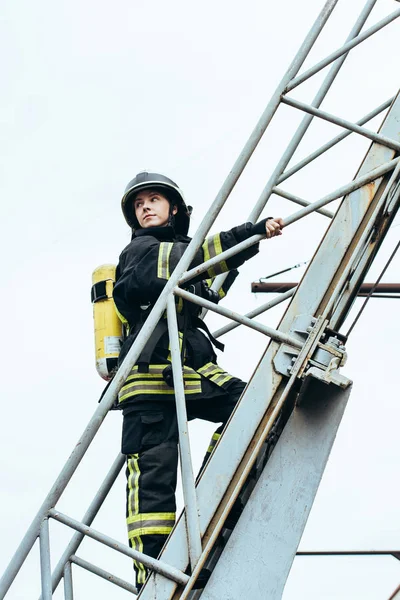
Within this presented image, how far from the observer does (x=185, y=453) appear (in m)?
4.86

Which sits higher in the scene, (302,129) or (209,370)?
(302,129)

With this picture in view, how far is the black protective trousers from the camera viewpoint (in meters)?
5.11

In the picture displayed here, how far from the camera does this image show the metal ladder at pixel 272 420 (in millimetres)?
4758

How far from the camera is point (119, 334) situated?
19.5 ft

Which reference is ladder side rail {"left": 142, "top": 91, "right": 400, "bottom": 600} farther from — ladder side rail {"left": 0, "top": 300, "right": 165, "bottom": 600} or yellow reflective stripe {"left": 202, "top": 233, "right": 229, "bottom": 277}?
ladder side rail {"left": 0, "top": 300, "right": 165, "bottom": 600}

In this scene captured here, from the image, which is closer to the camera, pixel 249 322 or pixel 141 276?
pixel 249 322

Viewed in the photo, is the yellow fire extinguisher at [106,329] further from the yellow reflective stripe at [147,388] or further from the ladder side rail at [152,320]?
the ladder side rail at [152,320]

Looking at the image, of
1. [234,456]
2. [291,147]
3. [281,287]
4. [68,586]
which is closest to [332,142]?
[291,147]

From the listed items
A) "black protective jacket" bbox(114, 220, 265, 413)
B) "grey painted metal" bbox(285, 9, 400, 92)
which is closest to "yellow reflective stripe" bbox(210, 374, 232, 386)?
"black protective jacket" bbox(114, 220, 265, 413)

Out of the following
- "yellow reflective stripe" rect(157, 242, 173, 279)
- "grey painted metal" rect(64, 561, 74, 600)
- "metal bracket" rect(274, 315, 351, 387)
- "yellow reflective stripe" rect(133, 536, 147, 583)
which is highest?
"yellow reflective stripe" rect(157, 242, 173, 279)

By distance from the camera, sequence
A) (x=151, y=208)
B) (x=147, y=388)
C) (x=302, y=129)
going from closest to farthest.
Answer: (x=147, y=388), (x=151, y=208), (x=302, y=129)

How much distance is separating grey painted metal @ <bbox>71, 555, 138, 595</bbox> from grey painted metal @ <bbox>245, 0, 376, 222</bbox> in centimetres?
235

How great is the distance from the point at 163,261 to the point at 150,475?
1164mm

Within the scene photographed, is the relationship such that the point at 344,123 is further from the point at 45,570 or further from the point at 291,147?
the point at 45,570
